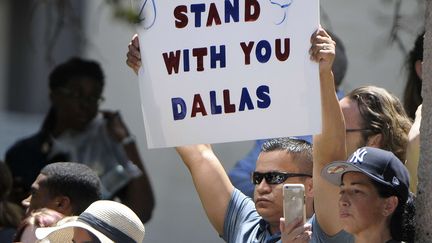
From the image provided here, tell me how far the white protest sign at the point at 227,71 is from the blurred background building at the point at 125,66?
3.57m

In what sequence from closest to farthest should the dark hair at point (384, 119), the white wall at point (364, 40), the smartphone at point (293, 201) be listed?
the smartphone at point (293, 201), the dark hair at point (384, 119), the white wall at point (364, 40)

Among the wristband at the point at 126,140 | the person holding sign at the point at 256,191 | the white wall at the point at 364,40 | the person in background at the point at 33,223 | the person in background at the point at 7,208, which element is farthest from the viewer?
the white wall at the point at 364,40

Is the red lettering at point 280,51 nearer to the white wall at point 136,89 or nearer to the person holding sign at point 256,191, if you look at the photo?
the person holding sign at point 256,191

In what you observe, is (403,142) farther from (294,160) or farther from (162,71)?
(162,71)

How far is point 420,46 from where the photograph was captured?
6.55 m

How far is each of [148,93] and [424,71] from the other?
1.08 metres

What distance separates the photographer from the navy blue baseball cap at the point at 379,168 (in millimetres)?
4602

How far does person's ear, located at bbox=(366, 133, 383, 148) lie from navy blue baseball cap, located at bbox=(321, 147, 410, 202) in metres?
0.93

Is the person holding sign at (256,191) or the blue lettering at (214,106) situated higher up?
the blue lettering at (214,106)

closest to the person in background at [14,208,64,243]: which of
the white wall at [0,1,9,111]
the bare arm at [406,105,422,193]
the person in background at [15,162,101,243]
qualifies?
the person in background at [15,162,101,243]

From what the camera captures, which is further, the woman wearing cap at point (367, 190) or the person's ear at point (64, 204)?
the person's ear at point (64, 204)

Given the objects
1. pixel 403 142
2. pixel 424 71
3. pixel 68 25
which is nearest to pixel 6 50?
pixel 68 25

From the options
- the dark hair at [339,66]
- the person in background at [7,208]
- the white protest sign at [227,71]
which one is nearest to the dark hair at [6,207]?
A: the person in background at [7,208]

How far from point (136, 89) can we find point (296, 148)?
4696 millimetres
